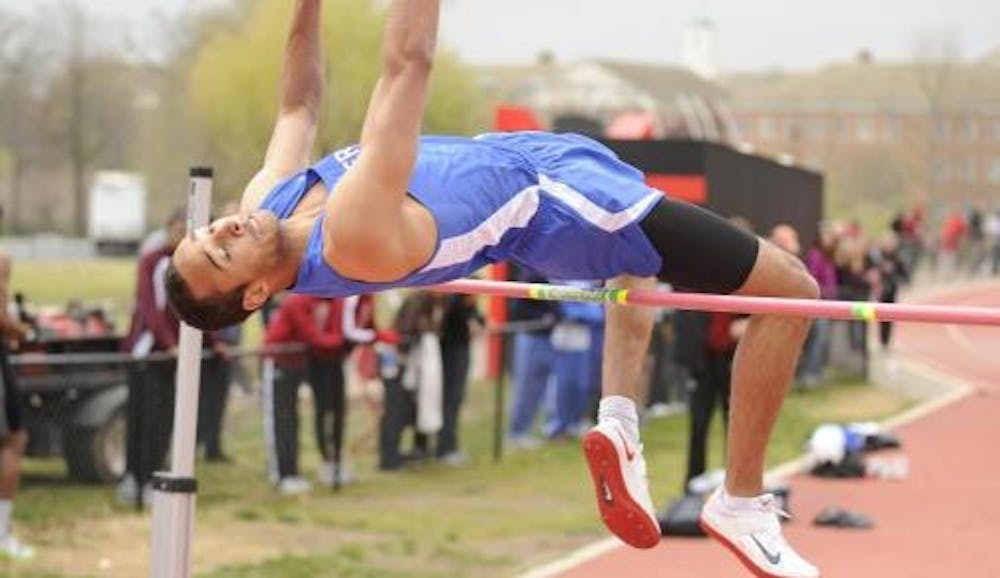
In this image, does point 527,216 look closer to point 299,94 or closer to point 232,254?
point 232,254

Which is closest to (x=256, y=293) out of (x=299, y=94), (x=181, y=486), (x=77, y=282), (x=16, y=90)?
(x=299, y=94)

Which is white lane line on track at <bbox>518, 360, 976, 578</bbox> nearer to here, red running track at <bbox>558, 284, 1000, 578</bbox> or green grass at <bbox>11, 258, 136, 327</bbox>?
red running track at <bbox>558, 284, 1000, 578</bbox>

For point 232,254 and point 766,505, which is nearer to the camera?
point 232,254

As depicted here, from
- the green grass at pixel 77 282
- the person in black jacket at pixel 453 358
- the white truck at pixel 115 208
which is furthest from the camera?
the white truck at pixel 115 208

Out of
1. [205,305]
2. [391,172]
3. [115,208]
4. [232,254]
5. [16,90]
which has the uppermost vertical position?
[391,172]

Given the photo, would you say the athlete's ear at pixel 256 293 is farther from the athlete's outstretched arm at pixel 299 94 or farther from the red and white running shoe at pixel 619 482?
the red and white running shoe at pixel 619 482

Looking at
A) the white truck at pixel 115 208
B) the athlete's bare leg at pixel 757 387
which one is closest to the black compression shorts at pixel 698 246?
the athlete's bare leg at pixel 757 387

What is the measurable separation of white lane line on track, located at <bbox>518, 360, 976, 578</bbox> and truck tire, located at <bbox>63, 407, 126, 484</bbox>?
9.71 feet

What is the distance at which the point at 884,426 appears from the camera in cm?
1536

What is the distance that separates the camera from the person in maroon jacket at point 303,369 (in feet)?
35.6

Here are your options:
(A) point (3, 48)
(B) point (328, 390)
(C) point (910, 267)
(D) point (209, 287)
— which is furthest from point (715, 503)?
(A) point (3, 48)

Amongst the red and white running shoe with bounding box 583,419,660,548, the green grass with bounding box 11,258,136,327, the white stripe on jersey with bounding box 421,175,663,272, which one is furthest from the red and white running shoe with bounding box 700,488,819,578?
the green grass with bounding box 11,258,136,327

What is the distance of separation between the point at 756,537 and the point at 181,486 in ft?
5.60

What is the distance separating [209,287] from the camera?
4.42m
